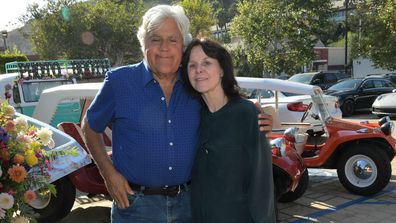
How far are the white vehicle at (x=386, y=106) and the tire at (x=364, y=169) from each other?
801 cm

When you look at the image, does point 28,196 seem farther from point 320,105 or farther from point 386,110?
point 386,110

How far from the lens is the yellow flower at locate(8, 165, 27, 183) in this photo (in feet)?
7.11

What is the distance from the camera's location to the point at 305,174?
220 inches

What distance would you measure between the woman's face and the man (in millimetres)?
118

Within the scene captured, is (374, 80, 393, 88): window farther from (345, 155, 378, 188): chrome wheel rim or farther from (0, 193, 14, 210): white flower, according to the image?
(0, 193, 14, 210): white flower

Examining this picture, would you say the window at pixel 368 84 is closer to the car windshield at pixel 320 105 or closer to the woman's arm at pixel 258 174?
the car windshield at pixel 320 105

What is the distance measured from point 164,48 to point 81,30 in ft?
90.6

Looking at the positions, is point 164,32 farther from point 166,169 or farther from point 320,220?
point 320,220

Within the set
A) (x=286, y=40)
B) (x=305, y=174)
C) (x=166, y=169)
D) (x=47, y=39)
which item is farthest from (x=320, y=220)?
(x=47, y=39)

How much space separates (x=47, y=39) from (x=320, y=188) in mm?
25703

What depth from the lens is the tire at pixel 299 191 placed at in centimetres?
560

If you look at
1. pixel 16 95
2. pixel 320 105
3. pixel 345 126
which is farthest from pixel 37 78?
pixel 345 126

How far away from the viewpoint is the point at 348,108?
49.1ft

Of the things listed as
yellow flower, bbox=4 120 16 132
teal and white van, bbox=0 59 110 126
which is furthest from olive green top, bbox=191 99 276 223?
teal and white van, bbox=0 59 110 126
